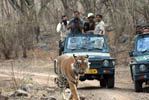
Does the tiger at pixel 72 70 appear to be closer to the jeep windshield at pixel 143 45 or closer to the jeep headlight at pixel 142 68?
the jeep headlight at pixel 142 68

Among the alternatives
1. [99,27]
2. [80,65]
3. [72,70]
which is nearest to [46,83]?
[99,27]

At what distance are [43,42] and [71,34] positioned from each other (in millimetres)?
19246

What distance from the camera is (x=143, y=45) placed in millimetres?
11328

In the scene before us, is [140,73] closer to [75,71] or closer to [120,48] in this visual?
[75,71]

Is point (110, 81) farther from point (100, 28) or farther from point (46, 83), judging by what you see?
point (46, 83)

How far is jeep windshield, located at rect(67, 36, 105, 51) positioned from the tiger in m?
2.47

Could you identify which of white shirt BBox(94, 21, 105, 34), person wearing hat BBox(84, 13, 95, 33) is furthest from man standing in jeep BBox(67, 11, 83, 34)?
white shirt BBox(94, 21, 105, 34)

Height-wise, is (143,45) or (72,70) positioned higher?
(143,45)

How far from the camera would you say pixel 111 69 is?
11164mm

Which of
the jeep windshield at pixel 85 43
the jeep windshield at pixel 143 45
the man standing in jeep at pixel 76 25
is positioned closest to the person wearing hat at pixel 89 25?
the man standing in jeep at pixel 76 25

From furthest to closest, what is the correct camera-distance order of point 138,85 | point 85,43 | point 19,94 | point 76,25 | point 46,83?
point 46,83, point 76,25, point 85,43, point 138,85, point 19,94

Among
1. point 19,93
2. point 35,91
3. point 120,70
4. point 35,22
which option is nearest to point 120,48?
point 120,70

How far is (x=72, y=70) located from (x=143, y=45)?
3.57 metres

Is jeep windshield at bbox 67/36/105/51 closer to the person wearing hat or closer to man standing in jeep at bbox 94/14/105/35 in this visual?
man standing in jeep at bbox 94/14/105/35
